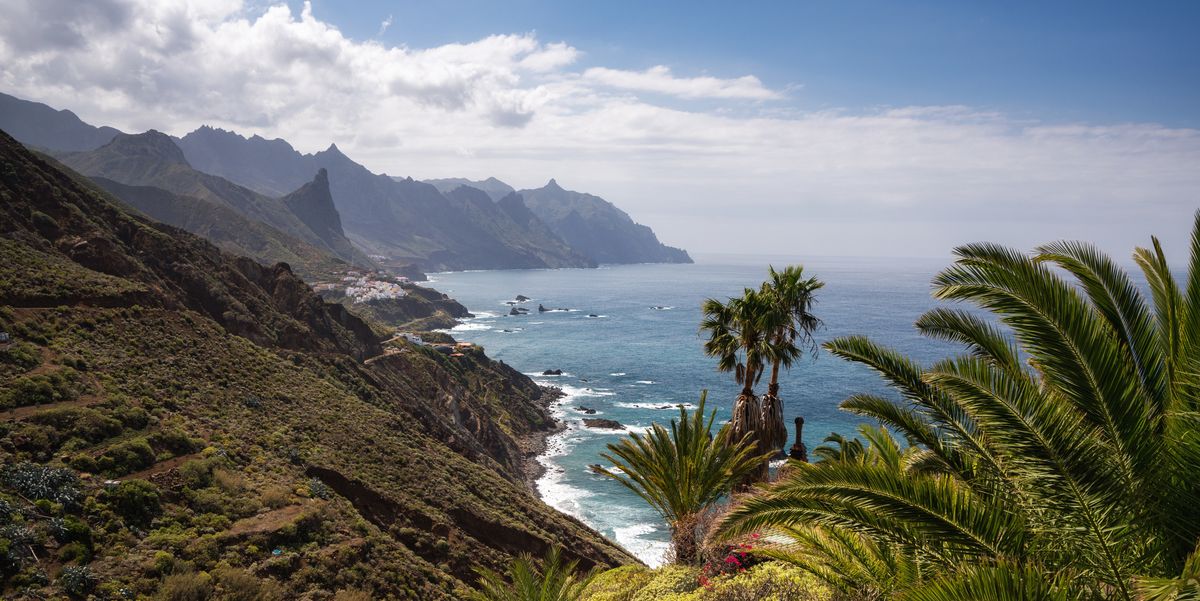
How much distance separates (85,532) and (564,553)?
69.7 feet

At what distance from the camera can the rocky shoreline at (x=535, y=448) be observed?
2221 inches

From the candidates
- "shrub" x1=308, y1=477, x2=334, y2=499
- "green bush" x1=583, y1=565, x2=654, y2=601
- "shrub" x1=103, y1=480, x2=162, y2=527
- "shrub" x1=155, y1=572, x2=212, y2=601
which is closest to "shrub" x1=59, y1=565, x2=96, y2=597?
"shrub" x1=155, y1=572, x2=212, y2=601

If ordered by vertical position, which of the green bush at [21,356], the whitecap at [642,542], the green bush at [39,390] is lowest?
the whitecap at [642,542]

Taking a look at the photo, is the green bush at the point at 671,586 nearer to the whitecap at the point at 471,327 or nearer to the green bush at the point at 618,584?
the green bush at the point at 618,584

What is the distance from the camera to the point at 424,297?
160m

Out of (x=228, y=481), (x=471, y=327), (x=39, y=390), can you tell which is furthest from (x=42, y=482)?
(x=471, y=327)

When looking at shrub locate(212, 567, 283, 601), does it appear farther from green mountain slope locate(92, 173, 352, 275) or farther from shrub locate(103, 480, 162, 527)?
green mountain slope locate(92, 173, 352, 275)

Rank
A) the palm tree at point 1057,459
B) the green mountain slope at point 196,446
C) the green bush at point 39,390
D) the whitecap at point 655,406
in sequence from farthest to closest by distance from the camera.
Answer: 1. the whitecap at point 655,406
2. the green bush at point 39,390
3. the green mountain slope at point 196,446
4. the palm tree at point 1057,459

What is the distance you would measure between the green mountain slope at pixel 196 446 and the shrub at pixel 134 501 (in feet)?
0.19

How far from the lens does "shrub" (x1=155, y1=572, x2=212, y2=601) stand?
54.1 feet

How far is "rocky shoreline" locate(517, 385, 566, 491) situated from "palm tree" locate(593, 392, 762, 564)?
36.7 m

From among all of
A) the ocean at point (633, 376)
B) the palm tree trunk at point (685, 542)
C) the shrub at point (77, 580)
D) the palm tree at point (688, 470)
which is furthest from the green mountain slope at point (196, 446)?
the palm tree trunk at point (685, 542)

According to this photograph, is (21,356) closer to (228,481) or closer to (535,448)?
(228,481)

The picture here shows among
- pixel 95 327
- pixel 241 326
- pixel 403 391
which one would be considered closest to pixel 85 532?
pixel 95 327
